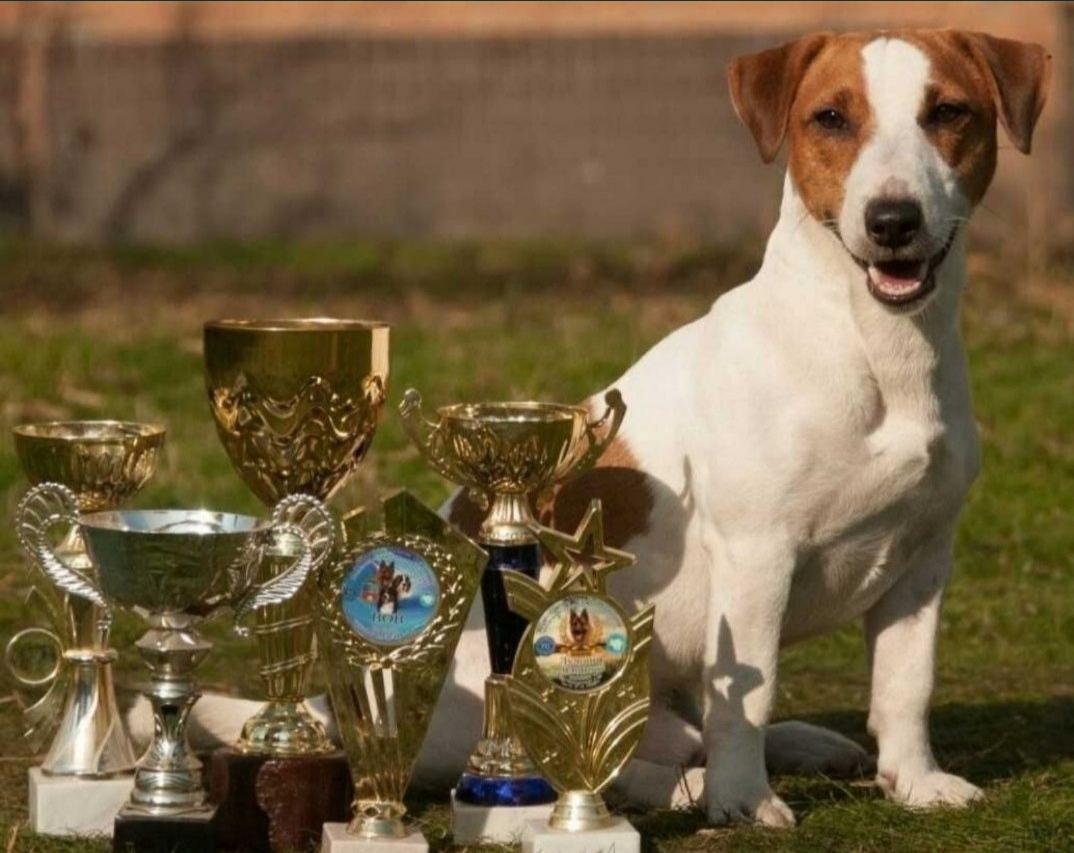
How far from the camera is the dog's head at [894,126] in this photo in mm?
4121

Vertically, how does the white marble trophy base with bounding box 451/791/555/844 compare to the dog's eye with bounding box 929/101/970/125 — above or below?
below

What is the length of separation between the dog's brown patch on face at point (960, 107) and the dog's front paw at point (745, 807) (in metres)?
1.27

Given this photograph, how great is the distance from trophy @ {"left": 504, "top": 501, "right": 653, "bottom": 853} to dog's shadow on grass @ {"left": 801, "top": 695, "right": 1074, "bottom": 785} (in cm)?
112

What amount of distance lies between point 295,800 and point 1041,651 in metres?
2.81

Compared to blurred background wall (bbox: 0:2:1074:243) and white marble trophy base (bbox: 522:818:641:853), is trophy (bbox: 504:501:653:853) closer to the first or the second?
white marble trophy base (bbox: 522:818:641:853)

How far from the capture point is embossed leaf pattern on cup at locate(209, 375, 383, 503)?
4.26 meters

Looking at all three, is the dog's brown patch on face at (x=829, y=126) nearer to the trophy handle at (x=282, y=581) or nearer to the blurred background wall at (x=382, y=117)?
the trophy handle at (x=282, y=581)

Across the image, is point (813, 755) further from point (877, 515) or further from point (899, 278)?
point (899, 278)

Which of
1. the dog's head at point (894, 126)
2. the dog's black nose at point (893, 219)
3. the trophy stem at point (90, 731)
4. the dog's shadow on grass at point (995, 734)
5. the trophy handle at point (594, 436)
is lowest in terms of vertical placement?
the dog's shadow on grass at point (995, 734)

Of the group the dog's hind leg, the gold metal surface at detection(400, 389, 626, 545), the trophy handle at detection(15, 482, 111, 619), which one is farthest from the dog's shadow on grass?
the trophy handle at detection(15, 482, 111, 619)

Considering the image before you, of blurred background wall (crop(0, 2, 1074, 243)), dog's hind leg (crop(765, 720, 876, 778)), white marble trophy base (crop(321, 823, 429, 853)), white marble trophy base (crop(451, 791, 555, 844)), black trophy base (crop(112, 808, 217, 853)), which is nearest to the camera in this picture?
white marble trophy base (crop(321, 823, 429, 853))

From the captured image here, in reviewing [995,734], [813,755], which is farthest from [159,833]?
[995,734]

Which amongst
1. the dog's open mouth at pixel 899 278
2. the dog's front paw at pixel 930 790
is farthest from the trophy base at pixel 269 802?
the dog's open mouth at pixel 899 278

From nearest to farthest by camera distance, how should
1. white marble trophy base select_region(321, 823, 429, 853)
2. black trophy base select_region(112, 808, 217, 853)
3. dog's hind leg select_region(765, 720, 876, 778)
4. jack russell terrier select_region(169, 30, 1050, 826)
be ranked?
white marble trophy base select_region(321, 823, 429, 853) → black trophy base select_region(112, 808, 217, 853) → jack russell terrier select_region(169, 30, 1050, 826) → dog's hind leg select_region(765, 720, 876, 778)
